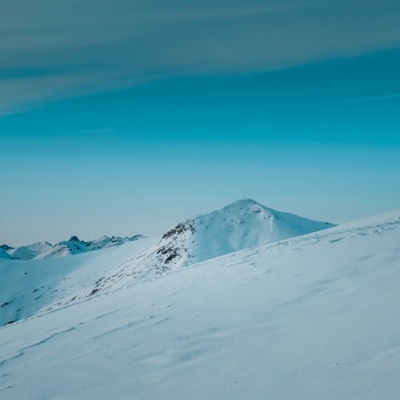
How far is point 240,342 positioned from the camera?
7406 millimetres

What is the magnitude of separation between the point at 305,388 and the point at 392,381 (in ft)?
3.45

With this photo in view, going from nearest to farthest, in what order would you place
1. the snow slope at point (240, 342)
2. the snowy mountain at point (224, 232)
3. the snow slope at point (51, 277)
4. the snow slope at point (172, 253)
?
the snow slope at point (240, 342)
the snow slope at point (172, 253)
the snowy mountain at point (224, 232)
the snow slope at point (51, 277)

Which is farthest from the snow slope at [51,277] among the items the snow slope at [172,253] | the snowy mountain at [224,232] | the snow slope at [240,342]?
the snow slope at [240,342]

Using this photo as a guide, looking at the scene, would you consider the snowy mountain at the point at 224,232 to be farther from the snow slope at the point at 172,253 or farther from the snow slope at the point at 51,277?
the snow slope at the point at 51,277

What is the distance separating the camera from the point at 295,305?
29.7 feet

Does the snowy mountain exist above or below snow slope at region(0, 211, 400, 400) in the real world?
above

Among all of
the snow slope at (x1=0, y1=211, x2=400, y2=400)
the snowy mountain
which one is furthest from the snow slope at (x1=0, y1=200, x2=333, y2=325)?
the snow slope at (x1=0, y1=211, x2=400, y2=400)

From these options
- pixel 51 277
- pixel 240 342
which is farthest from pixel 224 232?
pixel 240 342

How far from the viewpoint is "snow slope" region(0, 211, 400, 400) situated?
5594mm

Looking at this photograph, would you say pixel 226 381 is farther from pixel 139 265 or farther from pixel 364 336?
pixel 139 265

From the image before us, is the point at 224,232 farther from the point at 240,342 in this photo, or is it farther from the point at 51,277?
the point at 240,342

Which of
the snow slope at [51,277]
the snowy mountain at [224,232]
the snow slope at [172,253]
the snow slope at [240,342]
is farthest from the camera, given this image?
the snow slope at [51,277]

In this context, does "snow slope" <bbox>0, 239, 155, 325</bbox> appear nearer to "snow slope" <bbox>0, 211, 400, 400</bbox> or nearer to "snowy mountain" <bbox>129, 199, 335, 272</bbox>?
"snowy mountain" <bbox>129, 199, 335, 272</bbox>

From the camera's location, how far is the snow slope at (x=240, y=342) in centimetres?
559
